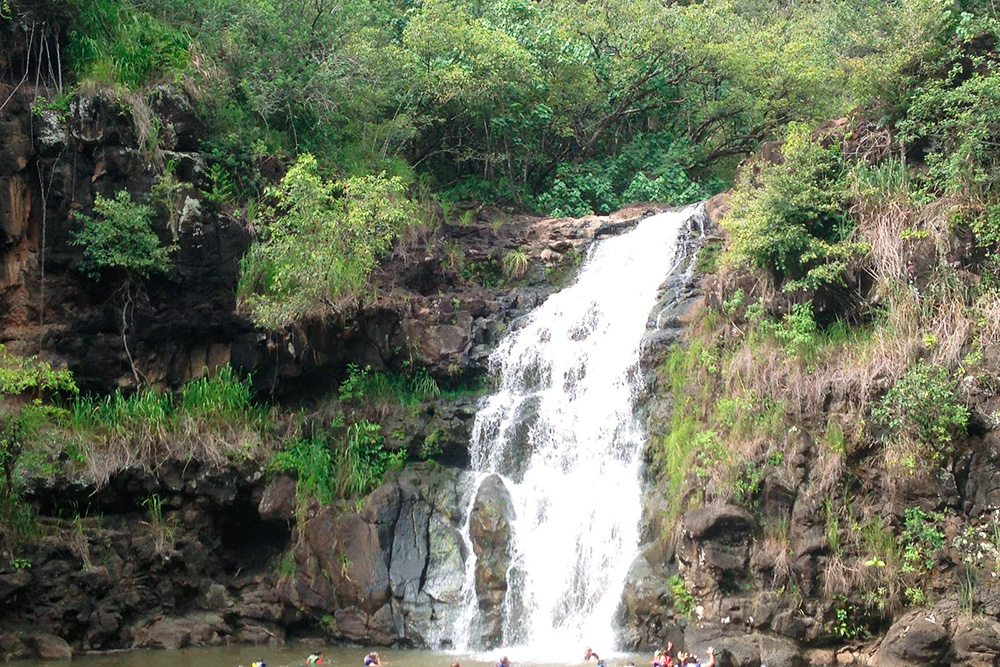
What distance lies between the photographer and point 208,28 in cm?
2283

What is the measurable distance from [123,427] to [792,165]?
1223cm

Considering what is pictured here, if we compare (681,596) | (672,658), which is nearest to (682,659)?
(672,658)

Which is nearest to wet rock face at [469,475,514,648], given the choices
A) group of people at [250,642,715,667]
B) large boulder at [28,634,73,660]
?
group of people at [250,642,715,667]

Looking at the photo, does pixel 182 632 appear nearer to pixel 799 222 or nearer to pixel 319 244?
pixel 319 244

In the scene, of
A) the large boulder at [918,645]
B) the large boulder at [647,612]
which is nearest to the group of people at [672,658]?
the large boulder at [647,612]

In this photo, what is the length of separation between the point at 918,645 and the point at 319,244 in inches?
469

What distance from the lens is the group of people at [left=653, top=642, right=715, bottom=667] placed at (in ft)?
43.3

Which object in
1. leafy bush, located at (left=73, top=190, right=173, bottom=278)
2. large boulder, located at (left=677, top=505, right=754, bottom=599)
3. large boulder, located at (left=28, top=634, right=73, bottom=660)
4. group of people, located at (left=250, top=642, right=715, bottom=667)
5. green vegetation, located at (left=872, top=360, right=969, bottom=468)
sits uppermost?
leafy bush, located at (left=73, top=190, right=173, bottom=278)

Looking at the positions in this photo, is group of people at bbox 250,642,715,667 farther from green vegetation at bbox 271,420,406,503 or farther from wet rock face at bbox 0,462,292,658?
green vegetation at bbox 271,420,406,503

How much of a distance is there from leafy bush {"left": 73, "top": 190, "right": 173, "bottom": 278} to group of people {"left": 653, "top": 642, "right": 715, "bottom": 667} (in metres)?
11.3

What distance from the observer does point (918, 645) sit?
42.7 feet

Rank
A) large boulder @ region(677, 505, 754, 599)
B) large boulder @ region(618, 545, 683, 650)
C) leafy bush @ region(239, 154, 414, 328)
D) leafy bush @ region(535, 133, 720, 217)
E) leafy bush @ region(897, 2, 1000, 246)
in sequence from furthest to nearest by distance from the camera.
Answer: leafy bush @ region(535, 133, 720, 217) → leafy bush @ region(239, 154, 414, 328) → leafy bush @ region(897, 2, 1000, 246) → large boulder @ region(618, 545, 683, 650) → large boulder @ region(677, 505, 754, 599)

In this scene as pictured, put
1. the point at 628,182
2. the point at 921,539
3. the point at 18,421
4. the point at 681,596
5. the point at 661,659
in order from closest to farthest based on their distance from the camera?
1. the point at 661,659
2. the point at 921,539
3. the point at 681,596
4. the point at 18,421
5. the point at 628,182

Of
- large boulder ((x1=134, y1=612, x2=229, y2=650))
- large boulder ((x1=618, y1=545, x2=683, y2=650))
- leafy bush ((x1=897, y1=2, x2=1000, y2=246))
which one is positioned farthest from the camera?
large boulder ((x1=134, y1=612, x2=229, y2=650))
